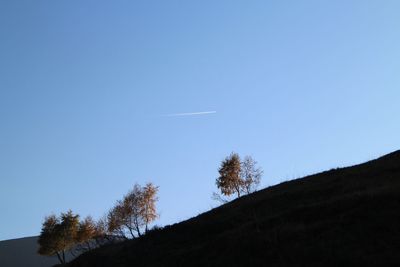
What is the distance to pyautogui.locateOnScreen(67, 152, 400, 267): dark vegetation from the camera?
21.5m

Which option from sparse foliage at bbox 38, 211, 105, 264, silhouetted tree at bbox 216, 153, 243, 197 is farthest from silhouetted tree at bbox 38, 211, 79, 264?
silhouetted tree at bbox 216, 153, 243, 197

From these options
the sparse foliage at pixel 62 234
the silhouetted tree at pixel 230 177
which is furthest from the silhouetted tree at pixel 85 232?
the silhouetted tree at pixel 230 177

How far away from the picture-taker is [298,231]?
25.7 m

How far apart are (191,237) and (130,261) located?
4.47 meters

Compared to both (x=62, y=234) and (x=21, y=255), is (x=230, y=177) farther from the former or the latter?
(x=21, y=255)

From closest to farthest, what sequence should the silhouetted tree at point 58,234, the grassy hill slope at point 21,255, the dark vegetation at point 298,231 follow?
the dark vegetation at point 298,231 → the silhouetted tree at point 58,234 → the grassy hill slope at point 21,255

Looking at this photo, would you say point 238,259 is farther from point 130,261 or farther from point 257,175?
point 257,175

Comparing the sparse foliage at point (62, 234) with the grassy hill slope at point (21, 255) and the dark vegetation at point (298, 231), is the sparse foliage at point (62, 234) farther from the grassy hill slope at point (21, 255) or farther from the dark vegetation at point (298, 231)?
the dark vegetation at point (298, 231)

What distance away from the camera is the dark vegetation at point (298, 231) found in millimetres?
21453

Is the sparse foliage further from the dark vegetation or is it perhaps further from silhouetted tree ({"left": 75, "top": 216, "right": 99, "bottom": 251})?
the dark vegetation

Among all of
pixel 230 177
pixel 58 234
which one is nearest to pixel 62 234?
pixel 58 234

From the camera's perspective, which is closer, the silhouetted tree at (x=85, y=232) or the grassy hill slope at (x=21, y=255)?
the silhouetted tree at (x=85, y=232)

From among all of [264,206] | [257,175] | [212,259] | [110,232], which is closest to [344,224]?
[212,259]

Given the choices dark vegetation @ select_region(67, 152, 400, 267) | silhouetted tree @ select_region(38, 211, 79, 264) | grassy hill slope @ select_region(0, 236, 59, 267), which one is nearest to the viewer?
dark vegetation @ select_region(67, 152, 400, 267)
